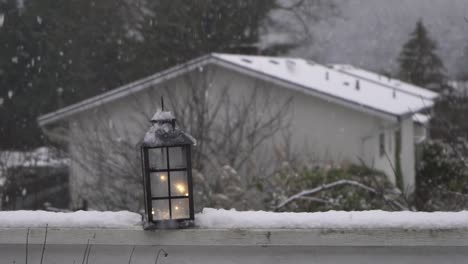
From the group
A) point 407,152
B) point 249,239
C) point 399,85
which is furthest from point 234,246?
point 399,85

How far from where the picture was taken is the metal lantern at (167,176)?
11.6ft

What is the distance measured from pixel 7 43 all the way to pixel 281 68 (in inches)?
559

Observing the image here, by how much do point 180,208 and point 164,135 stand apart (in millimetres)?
424

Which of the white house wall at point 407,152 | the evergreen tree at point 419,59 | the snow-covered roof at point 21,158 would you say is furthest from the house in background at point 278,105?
the evergreen tree at point 419,59

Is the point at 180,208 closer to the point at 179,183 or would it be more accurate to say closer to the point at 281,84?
the point at 179,183

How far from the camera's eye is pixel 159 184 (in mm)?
3588

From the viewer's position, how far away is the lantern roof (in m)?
3.51

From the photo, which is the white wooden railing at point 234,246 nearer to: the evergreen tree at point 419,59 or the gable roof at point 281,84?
the gable roof at point 281,84

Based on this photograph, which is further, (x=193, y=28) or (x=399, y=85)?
(x=193, y=28)

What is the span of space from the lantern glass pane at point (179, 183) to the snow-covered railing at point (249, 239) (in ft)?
0.61

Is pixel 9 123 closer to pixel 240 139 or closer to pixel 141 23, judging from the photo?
pixel 141 23

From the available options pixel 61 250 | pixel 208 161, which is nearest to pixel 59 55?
pixel 208 161

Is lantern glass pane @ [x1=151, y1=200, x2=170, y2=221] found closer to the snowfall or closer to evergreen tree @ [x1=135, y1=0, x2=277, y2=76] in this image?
the snowfall

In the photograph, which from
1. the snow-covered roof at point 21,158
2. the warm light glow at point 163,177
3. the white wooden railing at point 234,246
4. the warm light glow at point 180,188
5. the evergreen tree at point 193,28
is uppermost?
the evergreen tree at point 193,28
